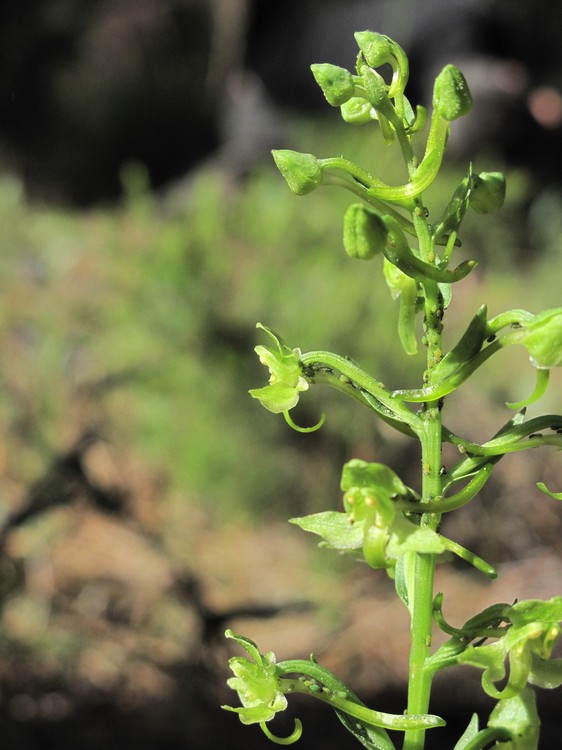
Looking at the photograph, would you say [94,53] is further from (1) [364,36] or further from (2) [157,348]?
(1) [364,36]

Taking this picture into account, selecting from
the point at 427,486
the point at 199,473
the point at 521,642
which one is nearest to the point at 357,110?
the point at 427,486

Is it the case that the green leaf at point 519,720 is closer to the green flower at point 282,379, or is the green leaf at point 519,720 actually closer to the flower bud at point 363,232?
the green flower at point 282,379

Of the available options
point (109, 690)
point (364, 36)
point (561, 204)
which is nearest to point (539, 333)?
point (364, 36)

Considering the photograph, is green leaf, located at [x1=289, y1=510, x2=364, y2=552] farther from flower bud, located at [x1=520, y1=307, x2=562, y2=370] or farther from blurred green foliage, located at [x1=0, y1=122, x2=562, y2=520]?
blurred green foliage, located at [x1=0, y1=122, x2=562, y2=520]

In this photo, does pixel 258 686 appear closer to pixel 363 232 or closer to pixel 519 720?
pixel 519 720

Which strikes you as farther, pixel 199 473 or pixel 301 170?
pixel 199 473
